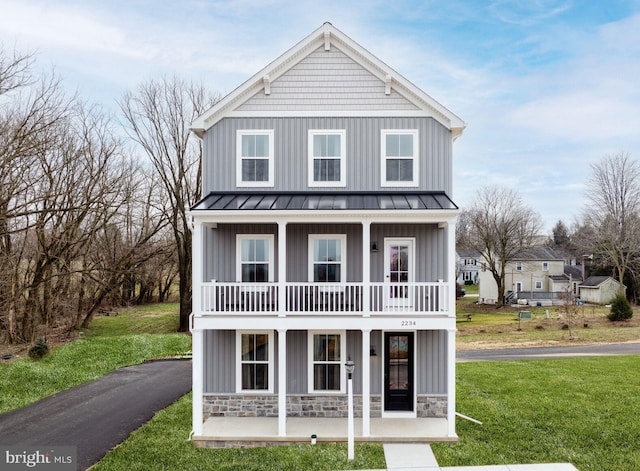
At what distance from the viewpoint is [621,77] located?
2262cm

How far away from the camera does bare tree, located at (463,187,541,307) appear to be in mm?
→ 42719

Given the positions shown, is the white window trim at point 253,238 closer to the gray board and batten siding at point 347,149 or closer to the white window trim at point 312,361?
the gray board and batten siding at point 347,149

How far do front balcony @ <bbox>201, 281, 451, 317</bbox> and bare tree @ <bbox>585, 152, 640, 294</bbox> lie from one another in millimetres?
36530

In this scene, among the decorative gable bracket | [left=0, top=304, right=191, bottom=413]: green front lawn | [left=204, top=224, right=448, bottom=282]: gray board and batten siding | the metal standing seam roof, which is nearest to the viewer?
the metal standing seam roof

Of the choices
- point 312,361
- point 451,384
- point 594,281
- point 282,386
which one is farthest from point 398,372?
point 594,281

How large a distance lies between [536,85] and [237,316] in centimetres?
2053

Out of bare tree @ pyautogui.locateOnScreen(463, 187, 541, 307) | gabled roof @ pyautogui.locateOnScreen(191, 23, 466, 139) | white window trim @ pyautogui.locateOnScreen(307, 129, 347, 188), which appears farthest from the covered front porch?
bare tree @ pyautogui.locateOnScreen(463, 187, 541, 307)

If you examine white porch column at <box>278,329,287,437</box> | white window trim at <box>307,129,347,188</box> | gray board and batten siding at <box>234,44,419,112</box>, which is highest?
gray board and batten siding at <box>234,44,419,112</box>

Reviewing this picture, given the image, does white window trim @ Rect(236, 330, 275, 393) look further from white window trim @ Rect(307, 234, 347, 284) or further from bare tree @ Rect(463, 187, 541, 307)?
bare tree @ Rect(463, 187, 541, 307)

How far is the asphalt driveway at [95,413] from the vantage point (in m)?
10.5

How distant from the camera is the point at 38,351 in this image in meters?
18.5

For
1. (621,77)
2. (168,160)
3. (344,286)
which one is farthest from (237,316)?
(621,77)

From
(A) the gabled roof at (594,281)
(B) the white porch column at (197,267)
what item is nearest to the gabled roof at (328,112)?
(B) the white porch column at (197,267)

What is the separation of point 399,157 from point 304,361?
623cm
